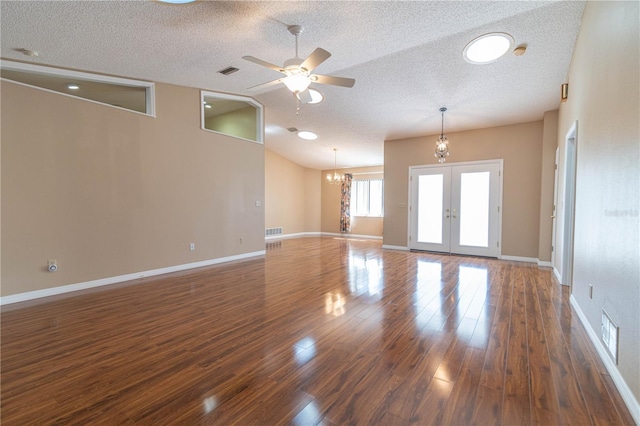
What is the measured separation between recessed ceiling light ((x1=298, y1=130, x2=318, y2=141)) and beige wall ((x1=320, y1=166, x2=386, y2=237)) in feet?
9.86

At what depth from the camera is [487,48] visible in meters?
3.78

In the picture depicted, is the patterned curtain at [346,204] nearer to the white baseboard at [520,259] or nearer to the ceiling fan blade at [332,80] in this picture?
the white baseboard at [520,259]

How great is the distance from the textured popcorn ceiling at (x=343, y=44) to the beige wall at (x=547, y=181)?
32 cm

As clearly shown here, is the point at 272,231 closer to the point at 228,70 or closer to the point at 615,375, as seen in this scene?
the point at 228,70

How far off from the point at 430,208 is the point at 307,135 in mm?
3789

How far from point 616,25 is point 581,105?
1.35m

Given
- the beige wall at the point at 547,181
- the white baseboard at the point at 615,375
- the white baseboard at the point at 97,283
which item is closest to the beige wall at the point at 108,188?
the white baseboard at the point at 97,283

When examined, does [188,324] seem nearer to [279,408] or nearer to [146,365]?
[146,365]

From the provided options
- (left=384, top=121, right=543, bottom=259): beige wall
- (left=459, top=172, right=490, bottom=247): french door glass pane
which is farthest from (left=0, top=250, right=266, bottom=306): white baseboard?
(left=384, top=121, right=543, bottom=259): beige wall

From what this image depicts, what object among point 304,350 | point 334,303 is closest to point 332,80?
point 334,303

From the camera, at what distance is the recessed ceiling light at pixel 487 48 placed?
342 centimetres

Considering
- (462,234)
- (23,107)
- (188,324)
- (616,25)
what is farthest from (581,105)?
(23,107)

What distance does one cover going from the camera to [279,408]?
158 centimetres

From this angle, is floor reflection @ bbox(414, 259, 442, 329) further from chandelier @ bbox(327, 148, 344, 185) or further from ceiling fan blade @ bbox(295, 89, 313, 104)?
chandelier @ bbox(327, 148, 344, 185)
